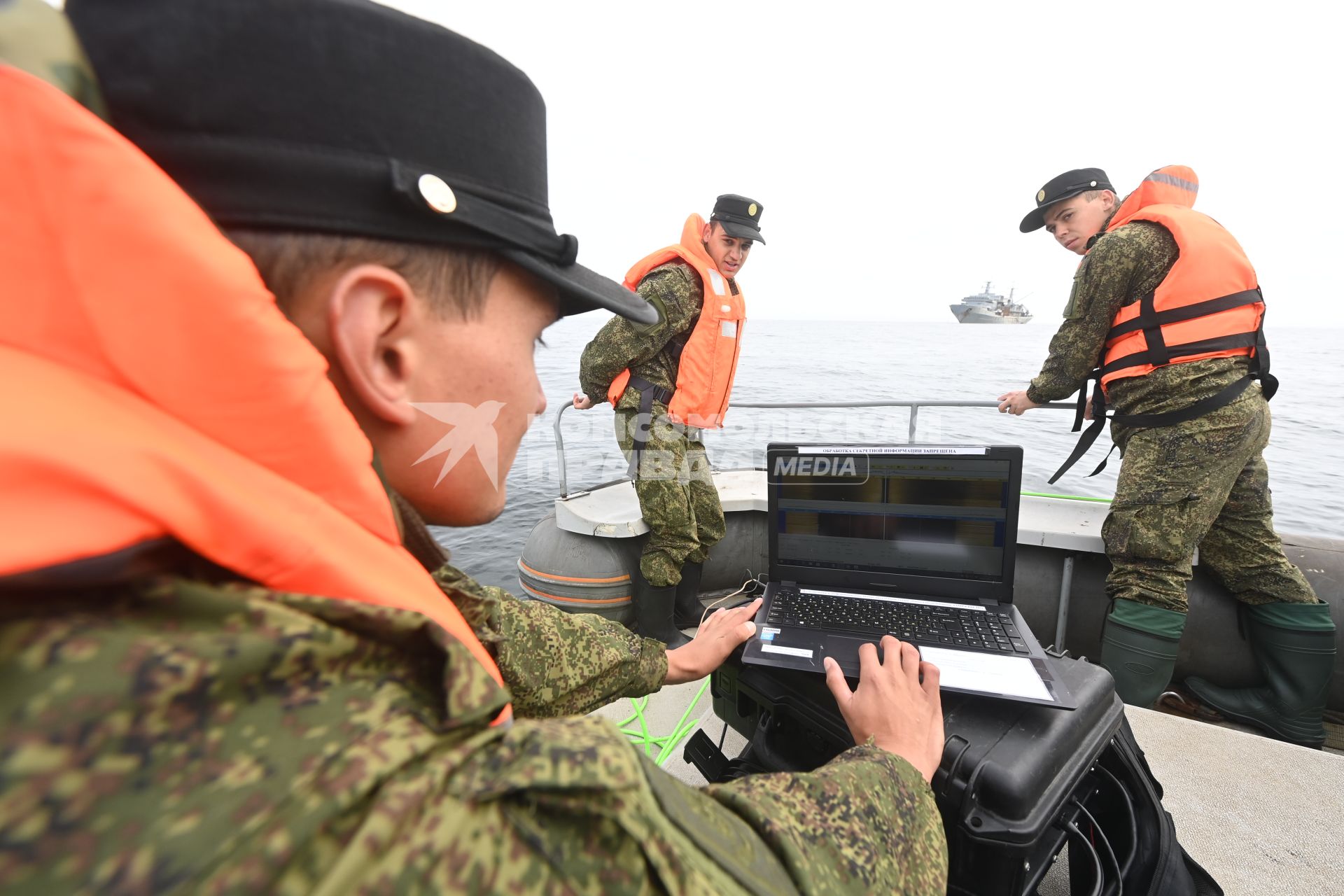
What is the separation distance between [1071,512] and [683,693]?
2.46 metres

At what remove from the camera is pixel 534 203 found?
2.32 ft

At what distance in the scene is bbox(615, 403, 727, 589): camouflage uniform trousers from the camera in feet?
9.64

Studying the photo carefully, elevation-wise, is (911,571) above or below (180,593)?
below

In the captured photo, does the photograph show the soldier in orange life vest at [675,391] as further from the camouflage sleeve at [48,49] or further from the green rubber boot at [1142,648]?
the camouflage sleeve at [48,49]

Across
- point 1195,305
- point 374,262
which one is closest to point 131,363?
point 374,262

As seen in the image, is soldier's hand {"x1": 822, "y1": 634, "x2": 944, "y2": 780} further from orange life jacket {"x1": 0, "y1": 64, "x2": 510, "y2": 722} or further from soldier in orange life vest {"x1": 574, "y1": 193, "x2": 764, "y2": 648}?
soldier in orange life vest {"x1": 574, "y1": 193, "x2": 764, "y2": 648}

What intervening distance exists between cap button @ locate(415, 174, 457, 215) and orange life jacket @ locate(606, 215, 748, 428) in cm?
247

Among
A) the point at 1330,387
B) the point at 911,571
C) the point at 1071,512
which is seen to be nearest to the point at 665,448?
the point at 911,571

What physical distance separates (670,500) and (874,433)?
6171mm

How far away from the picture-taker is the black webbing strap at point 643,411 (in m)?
3.02

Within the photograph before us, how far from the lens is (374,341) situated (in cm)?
54

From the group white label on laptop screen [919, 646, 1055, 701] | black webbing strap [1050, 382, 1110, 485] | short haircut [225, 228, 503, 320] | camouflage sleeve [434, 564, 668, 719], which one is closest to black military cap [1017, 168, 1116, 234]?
black webbing strap [1050, 382, 1110, 485]

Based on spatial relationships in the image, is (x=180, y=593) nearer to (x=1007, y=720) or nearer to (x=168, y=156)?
(x=168, y=156)

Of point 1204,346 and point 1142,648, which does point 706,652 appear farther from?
point 1204,346
